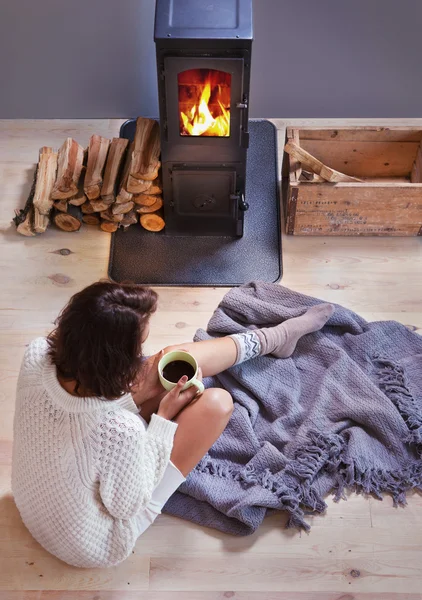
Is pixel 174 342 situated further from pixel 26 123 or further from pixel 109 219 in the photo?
pixel 26 123

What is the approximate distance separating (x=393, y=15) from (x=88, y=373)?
1.95 meters

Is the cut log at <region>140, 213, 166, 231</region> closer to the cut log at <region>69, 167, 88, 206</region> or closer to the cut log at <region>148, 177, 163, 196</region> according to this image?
the cut log at <region>148, 177, 163, 196</region>

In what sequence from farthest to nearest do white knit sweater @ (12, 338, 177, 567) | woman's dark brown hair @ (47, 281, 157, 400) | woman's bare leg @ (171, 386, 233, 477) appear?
woman's bare leg @ (171, 386, 233, 477) < white knit sweater @ (12, 338, 177, 567) < woman's dark brown hair @ (47, 281, 157, 400)

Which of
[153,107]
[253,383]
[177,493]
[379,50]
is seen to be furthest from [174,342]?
[379,50]

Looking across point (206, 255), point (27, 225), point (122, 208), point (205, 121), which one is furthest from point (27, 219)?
point (205, 121)

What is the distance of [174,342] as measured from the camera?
207 cm

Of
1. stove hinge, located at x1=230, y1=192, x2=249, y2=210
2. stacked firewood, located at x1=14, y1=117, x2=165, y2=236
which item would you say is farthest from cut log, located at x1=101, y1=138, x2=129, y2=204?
stove hinge, located at x1=230, y1=192, x2=249, y2=210

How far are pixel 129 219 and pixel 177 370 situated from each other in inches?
32.3

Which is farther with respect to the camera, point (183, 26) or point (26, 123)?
point (26, 123)

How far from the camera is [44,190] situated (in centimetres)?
228

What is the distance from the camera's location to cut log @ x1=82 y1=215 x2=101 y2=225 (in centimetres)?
235

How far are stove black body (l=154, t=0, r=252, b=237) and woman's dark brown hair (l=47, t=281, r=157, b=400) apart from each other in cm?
86

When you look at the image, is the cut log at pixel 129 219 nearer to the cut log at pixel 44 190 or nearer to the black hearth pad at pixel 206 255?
the black hearth pad at pixel 206 255

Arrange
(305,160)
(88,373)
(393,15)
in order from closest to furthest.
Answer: (88,373) → (305,160) → (393,15)
